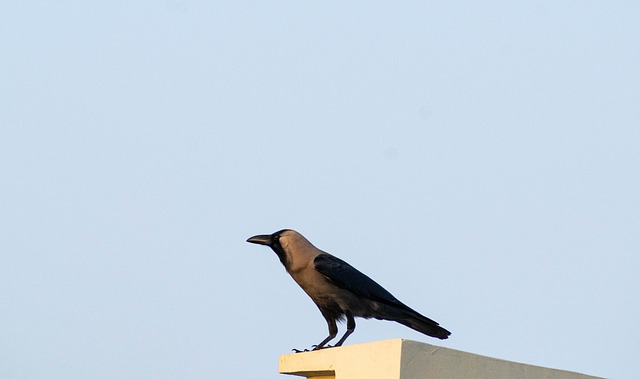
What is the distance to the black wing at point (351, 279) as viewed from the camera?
8.38m

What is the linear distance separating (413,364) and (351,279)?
240cm

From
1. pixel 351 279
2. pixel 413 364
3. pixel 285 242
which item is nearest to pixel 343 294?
pixel 351 279

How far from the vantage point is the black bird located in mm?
8391

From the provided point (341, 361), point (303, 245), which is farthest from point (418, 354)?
point (303, 245)

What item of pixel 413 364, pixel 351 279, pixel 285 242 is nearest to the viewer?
pixel 413 364

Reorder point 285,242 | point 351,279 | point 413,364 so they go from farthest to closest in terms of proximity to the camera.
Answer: point 285,242, point 351,279, point 413,364

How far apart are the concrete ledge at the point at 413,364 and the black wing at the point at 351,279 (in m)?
1.51

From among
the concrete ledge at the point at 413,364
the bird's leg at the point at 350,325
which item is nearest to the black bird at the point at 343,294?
the bird's leg at the point at 350,325

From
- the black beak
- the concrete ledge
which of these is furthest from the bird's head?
the concrete ledge

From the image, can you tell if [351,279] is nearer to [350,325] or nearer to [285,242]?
[350,325]

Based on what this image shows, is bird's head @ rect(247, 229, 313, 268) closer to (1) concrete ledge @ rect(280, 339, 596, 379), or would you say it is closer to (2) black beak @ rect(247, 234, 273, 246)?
(2) black beak @ rect(247, 234, 273, 246)

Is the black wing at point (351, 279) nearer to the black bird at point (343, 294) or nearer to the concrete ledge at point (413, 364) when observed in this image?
the black bird at point (343, 294)

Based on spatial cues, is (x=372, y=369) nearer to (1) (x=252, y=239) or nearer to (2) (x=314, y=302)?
(2) (x=314, y=302)

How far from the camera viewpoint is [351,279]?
8.44 meters
